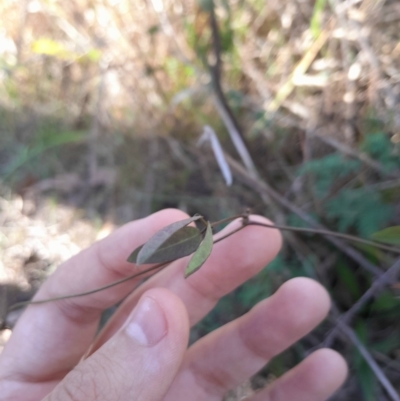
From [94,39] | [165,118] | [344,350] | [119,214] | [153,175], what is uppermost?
[94,39]

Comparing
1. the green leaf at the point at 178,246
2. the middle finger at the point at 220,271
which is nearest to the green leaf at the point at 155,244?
the green leaf at the point at 178,246

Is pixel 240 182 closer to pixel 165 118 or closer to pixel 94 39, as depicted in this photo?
pixel 165 118

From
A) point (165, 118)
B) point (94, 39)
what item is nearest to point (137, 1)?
point (94, 39)

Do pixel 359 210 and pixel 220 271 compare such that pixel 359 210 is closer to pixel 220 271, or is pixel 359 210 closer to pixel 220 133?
pixel 220 271

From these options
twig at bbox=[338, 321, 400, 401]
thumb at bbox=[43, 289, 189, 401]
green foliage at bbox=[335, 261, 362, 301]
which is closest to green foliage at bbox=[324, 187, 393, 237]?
green foliage at bbox=[335, 261, 362, 301]

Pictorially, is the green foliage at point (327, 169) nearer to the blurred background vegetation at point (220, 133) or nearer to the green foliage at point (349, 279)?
the blurred background vegetation at point (220, 133)

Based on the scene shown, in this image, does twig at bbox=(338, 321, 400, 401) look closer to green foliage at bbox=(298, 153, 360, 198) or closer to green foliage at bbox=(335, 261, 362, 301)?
green foliage at bbox=(335, 261, 362, 301)
